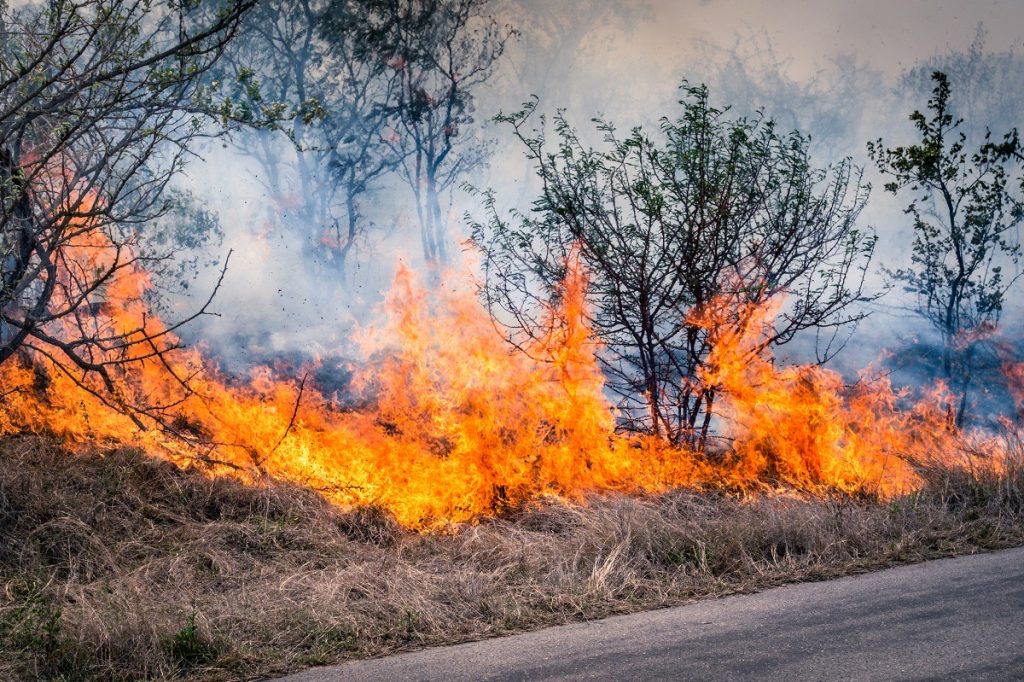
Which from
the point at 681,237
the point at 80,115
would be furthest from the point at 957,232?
the point at 80,115

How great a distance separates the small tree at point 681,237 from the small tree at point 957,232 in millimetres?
4365

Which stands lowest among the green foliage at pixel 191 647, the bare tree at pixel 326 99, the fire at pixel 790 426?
the green foliage at pixel 191 647

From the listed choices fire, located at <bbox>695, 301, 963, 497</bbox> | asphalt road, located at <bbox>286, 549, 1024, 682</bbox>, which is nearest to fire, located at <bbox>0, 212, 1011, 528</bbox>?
fire, located at <bbox>695, 301, 963, 497</bbox>

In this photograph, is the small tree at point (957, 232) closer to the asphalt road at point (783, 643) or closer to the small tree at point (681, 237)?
the small tree at point (681, 237)

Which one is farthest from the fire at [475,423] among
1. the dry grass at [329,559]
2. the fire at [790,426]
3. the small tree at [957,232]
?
the small tree at [957,232]

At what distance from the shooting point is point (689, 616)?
255 inches

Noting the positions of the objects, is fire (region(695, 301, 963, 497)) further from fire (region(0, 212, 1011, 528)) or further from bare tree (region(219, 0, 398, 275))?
bare tree (region(219, 0, 398, 275))

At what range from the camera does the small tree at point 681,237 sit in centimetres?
1174

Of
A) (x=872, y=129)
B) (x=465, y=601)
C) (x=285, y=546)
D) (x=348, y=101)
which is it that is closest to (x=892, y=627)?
(x=465, y=601)

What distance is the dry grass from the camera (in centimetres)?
611

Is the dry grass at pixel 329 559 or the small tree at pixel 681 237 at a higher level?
the small tree at pixel 681 237

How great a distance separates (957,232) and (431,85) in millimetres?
11560

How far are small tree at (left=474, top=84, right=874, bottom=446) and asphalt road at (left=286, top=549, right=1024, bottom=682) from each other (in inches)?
200

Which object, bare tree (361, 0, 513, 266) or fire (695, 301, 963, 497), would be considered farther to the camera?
bare tree (361, 0, 513, 266)
